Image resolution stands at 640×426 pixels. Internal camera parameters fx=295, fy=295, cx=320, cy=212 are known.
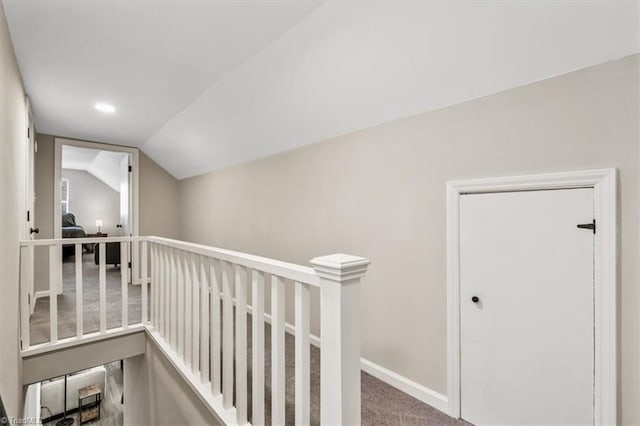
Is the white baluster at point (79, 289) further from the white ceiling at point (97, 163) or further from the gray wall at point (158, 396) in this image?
the white ceiling at point (97, 163)

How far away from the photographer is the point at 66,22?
1861mm

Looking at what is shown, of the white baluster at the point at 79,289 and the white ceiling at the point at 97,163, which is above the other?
the white ceiling at the point at 97,163

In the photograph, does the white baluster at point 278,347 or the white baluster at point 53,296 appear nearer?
the white baluster at point 278,347

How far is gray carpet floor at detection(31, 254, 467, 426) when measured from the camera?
1.82 meters

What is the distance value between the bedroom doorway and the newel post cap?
4.79 meters

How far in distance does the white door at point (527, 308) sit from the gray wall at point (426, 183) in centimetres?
13

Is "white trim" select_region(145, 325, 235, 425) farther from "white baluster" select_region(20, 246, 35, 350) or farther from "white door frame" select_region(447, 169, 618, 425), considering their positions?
"white door frame" select_region(447, 169, 618, 425)

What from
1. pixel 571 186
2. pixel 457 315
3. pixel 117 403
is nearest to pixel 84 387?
pixel 117 403

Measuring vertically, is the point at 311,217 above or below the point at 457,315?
above

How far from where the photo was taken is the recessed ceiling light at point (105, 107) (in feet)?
10.5

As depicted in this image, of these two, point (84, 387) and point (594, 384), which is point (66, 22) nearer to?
point (594, 384)

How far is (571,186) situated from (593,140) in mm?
218

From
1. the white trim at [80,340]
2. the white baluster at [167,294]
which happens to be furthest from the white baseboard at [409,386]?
the white trim at [80,340]

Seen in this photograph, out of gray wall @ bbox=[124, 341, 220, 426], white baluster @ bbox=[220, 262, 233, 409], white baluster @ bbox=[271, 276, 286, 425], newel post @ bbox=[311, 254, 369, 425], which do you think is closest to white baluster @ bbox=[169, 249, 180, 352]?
gray wall @ bbox=[124, 341, 220, 426]
